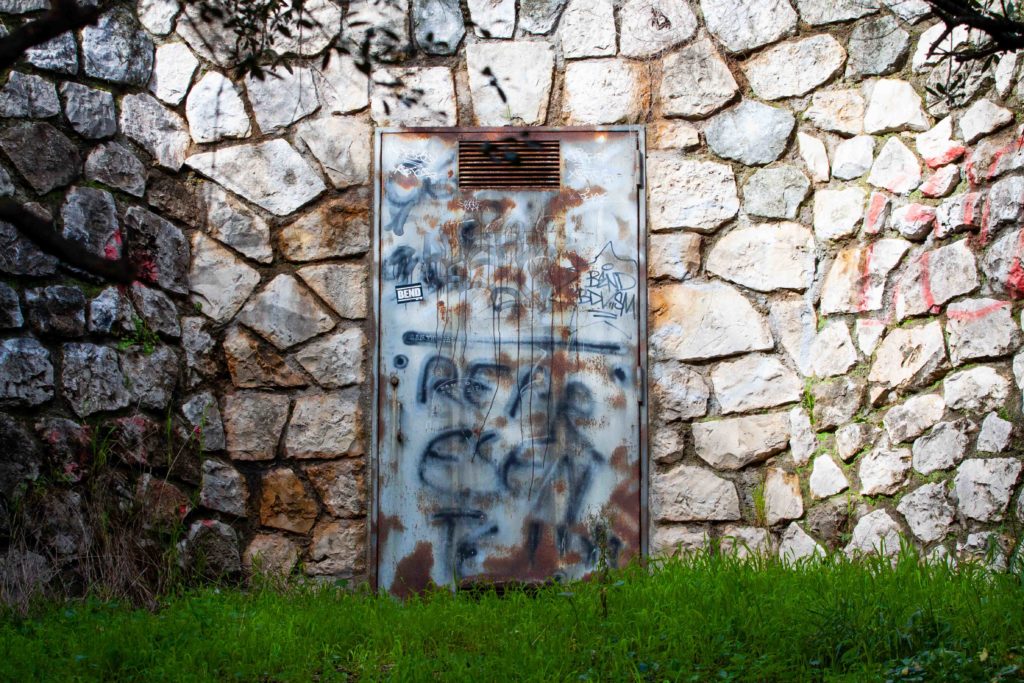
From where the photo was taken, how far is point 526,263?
15.5ft

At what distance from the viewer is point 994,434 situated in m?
3.90

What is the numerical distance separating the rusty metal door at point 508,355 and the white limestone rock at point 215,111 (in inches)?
26.6

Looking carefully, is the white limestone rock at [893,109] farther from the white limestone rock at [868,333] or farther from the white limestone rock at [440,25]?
the white limestone rock at [440,25]

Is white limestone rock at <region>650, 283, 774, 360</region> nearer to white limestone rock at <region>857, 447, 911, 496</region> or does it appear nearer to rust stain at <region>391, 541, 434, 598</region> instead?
white limestone rock at <region>857, 447, 911, 496</region>

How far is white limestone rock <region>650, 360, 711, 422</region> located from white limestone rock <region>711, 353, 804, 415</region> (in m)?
0.08

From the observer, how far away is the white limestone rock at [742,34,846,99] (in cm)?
467

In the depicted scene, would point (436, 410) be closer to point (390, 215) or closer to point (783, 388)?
point (390, 215)

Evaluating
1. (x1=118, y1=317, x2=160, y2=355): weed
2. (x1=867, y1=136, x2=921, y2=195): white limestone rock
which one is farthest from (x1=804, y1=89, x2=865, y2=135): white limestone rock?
(x1=118, y1=317, x2=160, y2=355): weed

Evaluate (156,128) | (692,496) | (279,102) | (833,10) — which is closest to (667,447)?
(692,496)

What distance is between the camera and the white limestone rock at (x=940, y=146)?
4355 mm

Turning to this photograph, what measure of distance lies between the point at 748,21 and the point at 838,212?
Result: 982 millimetres

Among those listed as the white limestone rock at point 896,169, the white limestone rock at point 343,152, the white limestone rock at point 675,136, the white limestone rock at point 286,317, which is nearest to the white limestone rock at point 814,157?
the white limestone rock at point 896,169

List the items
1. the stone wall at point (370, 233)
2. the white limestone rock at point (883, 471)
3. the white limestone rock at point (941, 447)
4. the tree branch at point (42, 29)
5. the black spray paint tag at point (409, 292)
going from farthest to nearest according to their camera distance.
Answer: the black spray paint tag at point (409, 292) < the stone wall at point (370, 233) < the white limestone rock at point (883, 471) < the white limestone rock at point (941, 447) < the tree branch at point (42, 29)

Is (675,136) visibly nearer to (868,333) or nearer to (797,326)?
(797,326)
